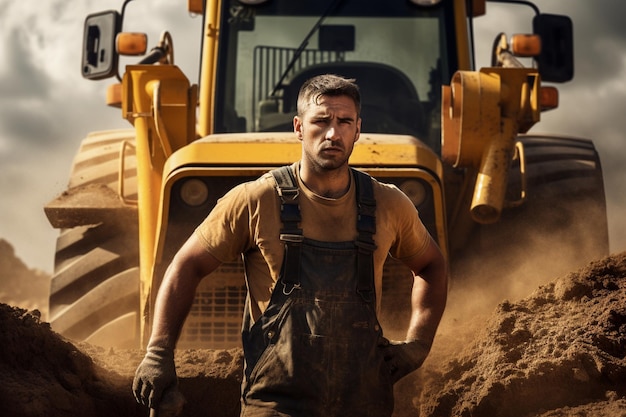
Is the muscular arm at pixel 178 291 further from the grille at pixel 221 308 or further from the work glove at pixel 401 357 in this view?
the grille at pixel 221 308

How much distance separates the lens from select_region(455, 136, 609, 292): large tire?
5.81 m

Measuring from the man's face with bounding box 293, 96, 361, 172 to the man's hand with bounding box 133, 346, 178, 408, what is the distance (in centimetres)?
79

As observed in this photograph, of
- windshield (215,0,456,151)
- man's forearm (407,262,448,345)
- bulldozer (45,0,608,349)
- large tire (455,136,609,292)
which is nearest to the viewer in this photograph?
man's forearm (407,262,448,345)

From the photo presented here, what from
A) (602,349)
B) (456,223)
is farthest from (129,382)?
(456,223)

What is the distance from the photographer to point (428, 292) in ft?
13.0

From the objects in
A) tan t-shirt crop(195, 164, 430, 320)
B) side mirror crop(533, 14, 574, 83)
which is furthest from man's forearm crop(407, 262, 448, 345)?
side mirror crop(533, 14, 574, 83)

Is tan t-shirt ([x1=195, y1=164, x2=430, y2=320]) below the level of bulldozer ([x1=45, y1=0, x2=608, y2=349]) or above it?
below

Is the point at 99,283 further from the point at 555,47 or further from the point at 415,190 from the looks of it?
the point at 555,47

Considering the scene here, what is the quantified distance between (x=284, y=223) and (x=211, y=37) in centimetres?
298

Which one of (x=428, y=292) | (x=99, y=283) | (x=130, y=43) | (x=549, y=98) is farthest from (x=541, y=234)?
(x=130, y=43)

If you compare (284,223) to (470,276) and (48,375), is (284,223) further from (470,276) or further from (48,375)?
(470,276)

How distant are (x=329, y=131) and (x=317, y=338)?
68 centimetres

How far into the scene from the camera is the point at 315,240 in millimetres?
3631

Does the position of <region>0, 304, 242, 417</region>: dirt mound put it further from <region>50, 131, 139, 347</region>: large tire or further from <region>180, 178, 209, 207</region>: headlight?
<region>50, 131, 139, 347</region>: large tire
